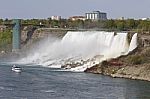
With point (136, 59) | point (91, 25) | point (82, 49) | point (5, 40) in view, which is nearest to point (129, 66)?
point (136, 59)

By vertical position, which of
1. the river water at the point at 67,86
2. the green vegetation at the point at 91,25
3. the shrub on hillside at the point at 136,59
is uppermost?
the green vegetation at the point at 91,25

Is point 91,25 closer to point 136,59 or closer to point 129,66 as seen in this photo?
point 136,59

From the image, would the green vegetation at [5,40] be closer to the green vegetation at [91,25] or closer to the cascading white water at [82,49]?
the green vegetation at [91,25]

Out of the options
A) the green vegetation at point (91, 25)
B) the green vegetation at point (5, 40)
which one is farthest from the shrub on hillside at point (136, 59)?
the green vegetation at point (5, 40)

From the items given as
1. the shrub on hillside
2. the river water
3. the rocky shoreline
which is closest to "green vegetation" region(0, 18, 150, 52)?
the shrub on hillside

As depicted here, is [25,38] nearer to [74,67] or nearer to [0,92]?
[74,67]

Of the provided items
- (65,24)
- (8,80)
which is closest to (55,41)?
(65,24)

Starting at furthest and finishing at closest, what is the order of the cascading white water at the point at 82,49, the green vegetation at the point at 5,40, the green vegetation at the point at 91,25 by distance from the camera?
the green vegetation at the point at 5,40 < the green vegetation at the point at 91,25 < the cascading white water at the point at 82,49
